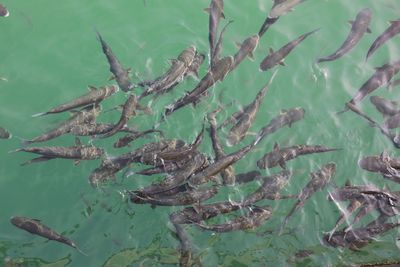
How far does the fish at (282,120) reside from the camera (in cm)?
611

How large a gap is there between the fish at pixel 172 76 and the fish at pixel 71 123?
2.15 ft

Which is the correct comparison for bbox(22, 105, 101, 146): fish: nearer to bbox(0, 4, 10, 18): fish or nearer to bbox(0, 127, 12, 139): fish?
bbox(0, 127, 12, 139): fish

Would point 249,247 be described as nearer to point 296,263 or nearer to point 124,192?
point 296,263

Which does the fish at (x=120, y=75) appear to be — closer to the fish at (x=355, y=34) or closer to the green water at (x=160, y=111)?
the green water at (x=160, y=111)

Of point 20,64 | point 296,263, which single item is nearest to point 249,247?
point 296,263

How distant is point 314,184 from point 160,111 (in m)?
2.32

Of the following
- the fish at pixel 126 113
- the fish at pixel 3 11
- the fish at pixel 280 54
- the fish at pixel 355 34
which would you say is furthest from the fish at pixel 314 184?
the fish at pixel 3 11

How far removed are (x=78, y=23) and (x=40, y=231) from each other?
12.4 ft

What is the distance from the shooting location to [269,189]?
18.3 ft

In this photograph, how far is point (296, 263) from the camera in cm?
548

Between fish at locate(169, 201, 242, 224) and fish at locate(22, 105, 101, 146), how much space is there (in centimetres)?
163

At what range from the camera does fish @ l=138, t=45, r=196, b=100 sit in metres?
5.71

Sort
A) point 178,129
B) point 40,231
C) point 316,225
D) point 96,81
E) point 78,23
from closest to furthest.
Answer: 1. point 40,231
2. point 316,225
3. point 178,129
4. point 96,81
5. point 78,23

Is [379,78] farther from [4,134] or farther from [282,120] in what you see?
[4,134]
